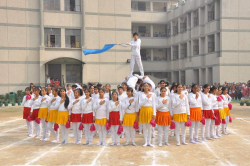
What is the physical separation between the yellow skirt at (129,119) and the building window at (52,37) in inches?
786

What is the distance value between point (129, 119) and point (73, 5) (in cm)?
2138

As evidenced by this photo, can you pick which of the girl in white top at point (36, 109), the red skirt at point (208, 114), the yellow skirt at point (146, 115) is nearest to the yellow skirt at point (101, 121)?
the yellow skirt at point (146, 115)

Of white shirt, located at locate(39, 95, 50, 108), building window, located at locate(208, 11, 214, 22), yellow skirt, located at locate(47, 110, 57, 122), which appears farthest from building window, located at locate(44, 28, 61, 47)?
yellow skirt, located at locate(47, 110, 57, 122)

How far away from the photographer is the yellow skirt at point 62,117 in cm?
867

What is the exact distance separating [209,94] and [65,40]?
20.2m

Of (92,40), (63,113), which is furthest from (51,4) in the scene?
(63,113)

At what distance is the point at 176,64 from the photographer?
127 feet

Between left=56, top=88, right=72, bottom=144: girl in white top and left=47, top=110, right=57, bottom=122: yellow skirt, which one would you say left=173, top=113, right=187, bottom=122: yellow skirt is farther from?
left=47, top=110, right=57, bottom=122: yellow skirt

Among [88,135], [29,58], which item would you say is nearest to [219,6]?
[29,58]

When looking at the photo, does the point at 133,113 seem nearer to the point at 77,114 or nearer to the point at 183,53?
the point at 77,114

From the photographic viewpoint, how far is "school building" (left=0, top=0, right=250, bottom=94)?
25.6 m

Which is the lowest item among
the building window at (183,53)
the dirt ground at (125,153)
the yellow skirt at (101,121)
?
the dirt ground at (125,153)

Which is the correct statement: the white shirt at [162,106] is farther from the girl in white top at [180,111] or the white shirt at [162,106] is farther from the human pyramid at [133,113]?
the girl in white top at [180,111]

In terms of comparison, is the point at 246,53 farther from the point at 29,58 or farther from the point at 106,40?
the point at 29,58
